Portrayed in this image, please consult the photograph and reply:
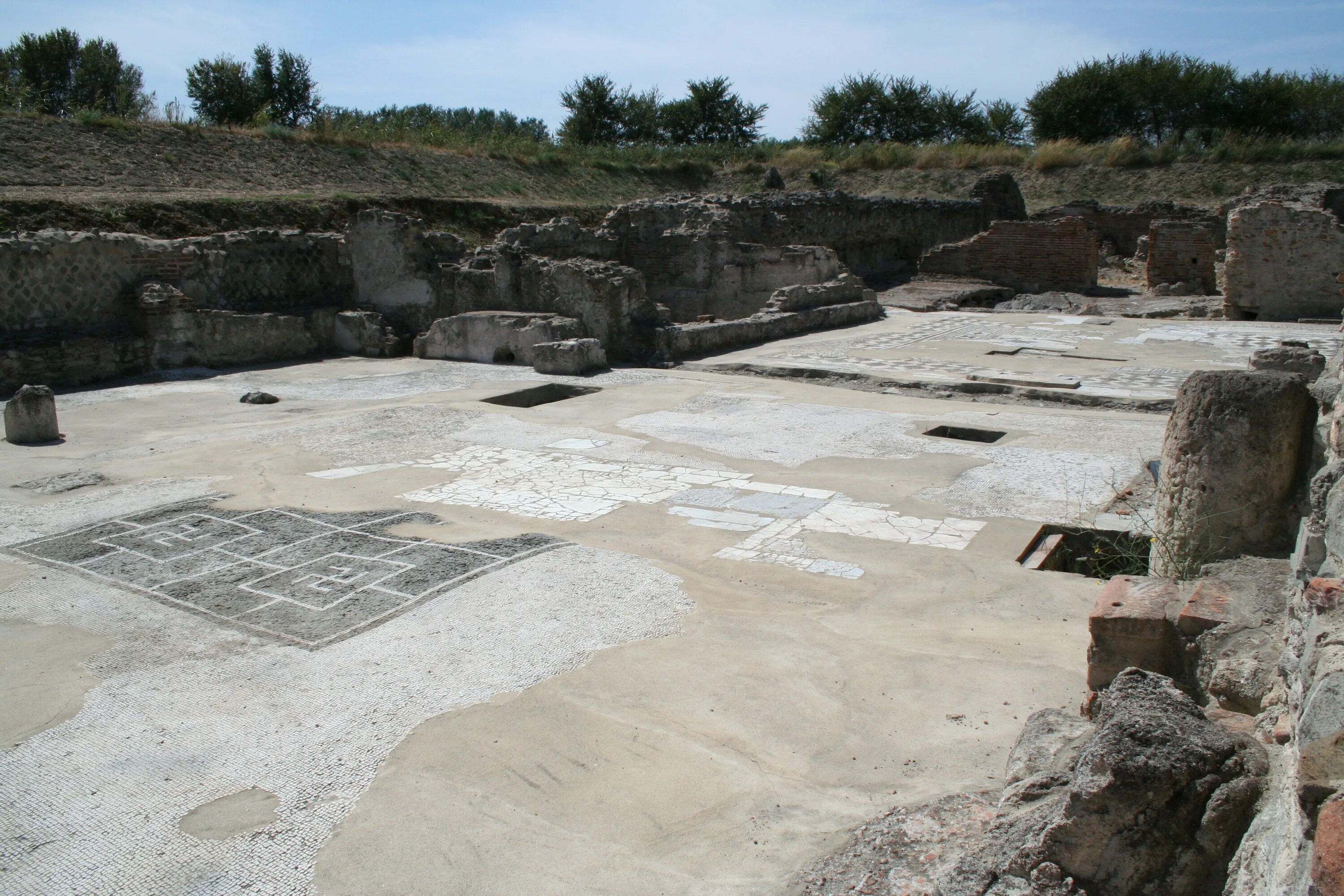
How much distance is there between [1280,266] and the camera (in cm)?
1551

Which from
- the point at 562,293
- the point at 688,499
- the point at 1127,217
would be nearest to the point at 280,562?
the point at 688,499

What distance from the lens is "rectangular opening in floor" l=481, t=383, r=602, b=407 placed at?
1012 cm

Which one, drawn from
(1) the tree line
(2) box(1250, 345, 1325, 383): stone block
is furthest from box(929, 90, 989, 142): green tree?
(2) box(1250, 345, 1325, 383): stone block

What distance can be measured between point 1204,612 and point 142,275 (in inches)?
503

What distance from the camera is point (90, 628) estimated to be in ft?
14.4

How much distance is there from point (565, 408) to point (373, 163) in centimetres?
1851

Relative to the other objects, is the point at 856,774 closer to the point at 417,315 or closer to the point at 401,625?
the point at 401,625

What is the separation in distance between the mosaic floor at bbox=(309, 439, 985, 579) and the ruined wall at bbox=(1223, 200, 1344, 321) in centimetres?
1261

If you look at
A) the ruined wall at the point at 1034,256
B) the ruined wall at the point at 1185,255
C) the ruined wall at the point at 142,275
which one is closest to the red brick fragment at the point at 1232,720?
the ruined wall at the point at 142,275

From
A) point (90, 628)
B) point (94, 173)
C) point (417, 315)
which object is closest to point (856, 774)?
point (90, 628)

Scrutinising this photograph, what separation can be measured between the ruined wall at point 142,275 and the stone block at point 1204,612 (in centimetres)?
1194

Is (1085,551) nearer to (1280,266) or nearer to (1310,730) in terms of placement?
(1310,730)

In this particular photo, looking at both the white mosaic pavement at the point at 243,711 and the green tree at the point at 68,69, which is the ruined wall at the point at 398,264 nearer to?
the white mosaic pavement at the point at 243,711

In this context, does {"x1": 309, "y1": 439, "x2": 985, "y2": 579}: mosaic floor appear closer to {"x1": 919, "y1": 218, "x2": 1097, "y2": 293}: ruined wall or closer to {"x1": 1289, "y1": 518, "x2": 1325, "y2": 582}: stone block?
{"x1": 1289, "y1": 518, "x2": 1325, "y2": 582}: stone block
